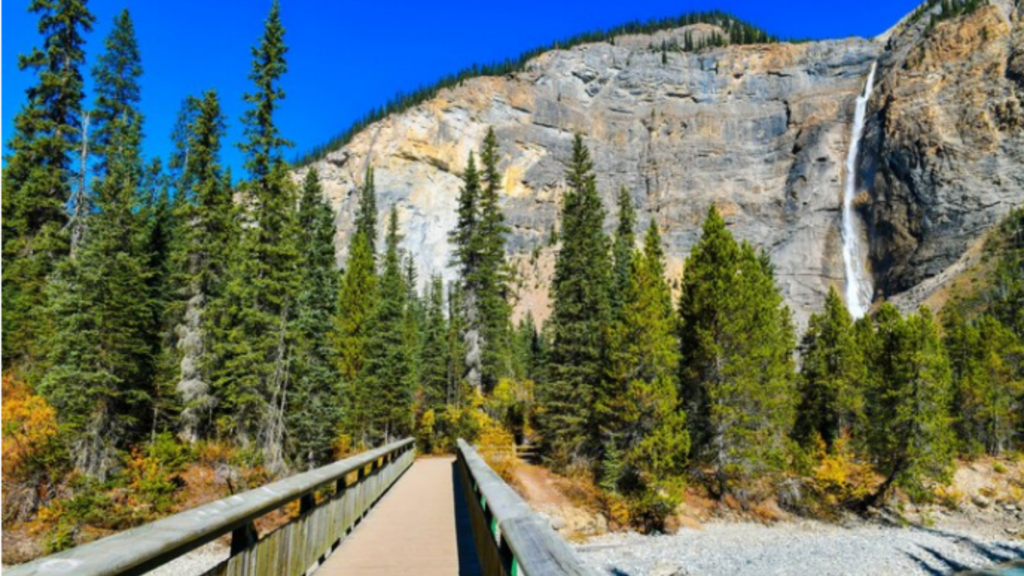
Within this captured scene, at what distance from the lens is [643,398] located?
2492 centimetres

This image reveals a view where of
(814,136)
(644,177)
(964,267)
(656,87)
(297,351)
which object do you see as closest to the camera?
(297,351)

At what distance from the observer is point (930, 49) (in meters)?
102

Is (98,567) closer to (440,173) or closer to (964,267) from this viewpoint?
(964,267)

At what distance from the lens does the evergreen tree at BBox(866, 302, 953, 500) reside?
98.9 ft

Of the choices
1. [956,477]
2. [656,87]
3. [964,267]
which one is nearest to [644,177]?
[656,87]

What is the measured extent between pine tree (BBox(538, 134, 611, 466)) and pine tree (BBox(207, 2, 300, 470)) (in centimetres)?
1330

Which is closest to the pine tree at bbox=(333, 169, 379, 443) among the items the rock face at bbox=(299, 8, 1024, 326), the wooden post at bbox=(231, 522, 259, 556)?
the wooden post at bbox=(231, 522, 259, 556)

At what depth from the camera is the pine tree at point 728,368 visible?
27062 mm

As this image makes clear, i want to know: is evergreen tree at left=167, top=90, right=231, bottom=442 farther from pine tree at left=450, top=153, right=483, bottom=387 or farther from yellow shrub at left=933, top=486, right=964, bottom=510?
yellow shrub at left=933, top=486, right=964, bottom=510

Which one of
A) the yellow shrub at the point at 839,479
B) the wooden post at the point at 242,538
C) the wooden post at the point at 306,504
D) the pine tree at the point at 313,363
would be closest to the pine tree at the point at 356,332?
the pine tree at the point at 313,363

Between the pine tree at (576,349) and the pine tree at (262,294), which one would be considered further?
the pine tree at (576,349)

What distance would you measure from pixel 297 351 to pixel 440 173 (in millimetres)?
97168

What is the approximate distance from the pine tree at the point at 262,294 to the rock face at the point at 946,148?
289ft

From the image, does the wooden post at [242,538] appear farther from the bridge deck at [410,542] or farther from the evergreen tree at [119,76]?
the evergreen tree at [119,76]
